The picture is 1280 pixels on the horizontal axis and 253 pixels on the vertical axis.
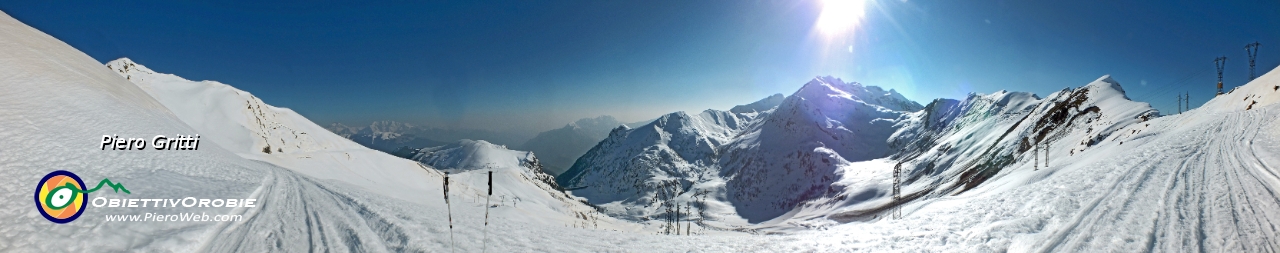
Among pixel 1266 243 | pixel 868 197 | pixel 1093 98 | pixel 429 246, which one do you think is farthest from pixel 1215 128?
pixel 868 197

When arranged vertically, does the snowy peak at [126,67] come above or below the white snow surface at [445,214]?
above

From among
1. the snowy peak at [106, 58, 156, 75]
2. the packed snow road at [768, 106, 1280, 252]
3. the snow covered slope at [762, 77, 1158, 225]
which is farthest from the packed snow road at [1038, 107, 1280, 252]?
the snowy peak at [106, 58, 156, 75]

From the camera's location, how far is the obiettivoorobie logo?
11.7 metres

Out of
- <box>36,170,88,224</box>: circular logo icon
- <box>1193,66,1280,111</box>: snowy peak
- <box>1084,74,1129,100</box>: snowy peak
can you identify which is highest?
<box>1084,74,1129,100</box>: snowy peak

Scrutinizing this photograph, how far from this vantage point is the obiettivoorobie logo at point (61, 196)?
11716mm

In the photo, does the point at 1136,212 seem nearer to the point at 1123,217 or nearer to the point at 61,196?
the point at 1123,217

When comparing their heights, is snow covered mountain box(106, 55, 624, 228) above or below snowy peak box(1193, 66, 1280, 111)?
below

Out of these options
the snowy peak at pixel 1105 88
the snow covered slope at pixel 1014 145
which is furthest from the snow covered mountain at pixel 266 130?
the snowy peak at pixel 1105 88

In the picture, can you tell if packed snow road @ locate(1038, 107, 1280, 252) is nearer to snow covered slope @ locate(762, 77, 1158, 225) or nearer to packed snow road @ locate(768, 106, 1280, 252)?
packed snow road @ locate(768, 106, 1280, 252)

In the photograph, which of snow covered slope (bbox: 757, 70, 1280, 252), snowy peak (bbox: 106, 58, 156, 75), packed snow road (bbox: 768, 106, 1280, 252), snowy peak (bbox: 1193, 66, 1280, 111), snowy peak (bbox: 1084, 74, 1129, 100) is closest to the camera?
packed snow road (bbox: 768, 106, 1280, 252)

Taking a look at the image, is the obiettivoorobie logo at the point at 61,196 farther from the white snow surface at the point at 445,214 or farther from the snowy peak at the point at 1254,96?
the snowy peak at the point at 1254,96

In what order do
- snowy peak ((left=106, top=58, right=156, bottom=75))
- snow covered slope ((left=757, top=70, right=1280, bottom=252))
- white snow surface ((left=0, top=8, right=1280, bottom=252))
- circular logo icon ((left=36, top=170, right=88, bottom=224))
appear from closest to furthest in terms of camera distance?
snow covered slope ((left=757, top=70, right=1280, bottom=252))
white snow surface ((left=0, top=8, right=1280, bottom=252))
circular logo icon ((left=36, top=170, right=88, bottom=224))
snowy peak ((left=106, top=58, right=156, bottom=75))

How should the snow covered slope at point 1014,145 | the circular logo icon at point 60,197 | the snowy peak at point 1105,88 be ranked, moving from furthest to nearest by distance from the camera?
the snowy peak at point 1105,88 → the snow covered slope at point 1014,145 → the circular logo icon at point 60,197

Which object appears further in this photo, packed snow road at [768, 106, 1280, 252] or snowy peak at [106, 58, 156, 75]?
snowy peak at [106, 58, 156, 75]
